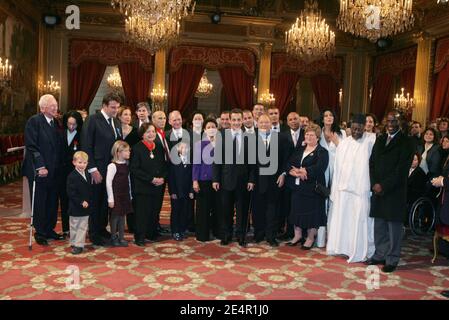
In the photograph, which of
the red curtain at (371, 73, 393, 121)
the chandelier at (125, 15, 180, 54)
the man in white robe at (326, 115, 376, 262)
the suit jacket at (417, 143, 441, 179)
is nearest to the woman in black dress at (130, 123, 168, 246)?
the man in white robe at (326, 115, 376, 262)

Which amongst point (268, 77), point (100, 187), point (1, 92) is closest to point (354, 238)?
point (100, 187)

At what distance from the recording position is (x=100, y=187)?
517 cm

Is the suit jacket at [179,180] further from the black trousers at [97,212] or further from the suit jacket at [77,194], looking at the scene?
the suit jacket at [77,194]

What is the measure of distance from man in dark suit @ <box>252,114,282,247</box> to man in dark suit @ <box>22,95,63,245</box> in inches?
89.4

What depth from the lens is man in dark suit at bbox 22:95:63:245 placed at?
16.1ft

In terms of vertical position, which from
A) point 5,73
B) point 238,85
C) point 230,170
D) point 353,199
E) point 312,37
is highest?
point 312,37

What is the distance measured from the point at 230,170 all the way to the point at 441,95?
7017 mm

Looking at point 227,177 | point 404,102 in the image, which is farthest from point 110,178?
point 404,102

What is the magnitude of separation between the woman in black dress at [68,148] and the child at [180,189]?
1.15 metres

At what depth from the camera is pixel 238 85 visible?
12.9 meters

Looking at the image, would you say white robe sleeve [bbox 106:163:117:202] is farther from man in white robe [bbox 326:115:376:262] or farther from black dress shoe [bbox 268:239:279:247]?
man in white robe [bbox 326:115:376:262]

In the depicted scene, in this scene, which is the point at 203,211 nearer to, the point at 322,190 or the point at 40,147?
the point at 322,190

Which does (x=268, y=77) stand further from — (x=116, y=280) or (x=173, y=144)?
(x=116, y=280)

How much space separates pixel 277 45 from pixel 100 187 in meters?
8.92
